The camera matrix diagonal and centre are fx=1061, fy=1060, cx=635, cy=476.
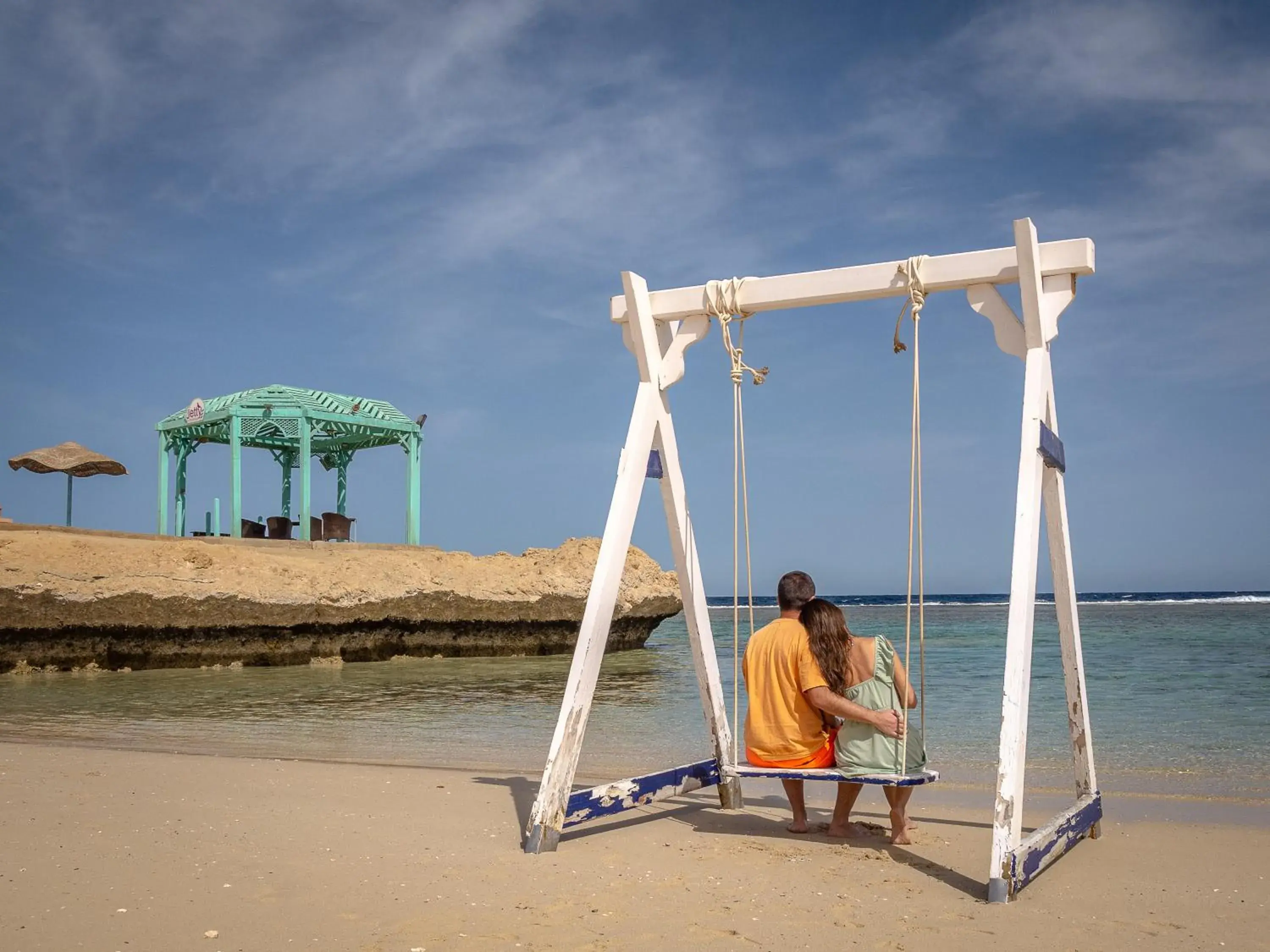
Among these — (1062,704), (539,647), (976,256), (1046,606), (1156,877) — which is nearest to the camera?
(1156,877)

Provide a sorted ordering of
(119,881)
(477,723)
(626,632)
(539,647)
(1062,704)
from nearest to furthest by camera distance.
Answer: (119,881)
(477,723)
(1062,704)
(539,647)
(626,632)

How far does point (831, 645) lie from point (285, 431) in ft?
65.7

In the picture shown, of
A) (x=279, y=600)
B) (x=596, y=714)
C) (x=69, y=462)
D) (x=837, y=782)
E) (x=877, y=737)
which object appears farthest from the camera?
(x=69, y=462)

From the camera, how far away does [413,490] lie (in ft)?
81.2

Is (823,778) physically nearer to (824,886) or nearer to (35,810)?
(824,886)

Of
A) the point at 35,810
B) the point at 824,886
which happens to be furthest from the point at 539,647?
the point at 824,886

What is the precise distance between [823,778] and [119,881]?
2915 mm

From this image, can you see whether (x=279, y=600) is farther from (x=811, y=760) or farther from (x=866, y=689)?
(x=866, y=689)

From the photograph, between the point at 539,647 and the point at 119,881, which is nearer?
the point at 119,881

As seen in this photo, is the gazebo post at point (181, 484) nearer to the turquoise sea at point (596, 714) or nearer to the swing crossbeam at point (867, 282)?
the turquoise sea at point (596, 714)

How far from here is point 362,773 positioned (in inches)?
285

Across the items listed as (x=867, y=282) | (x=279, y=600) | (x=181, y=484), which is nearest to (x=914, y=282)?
(x=867, y=282)

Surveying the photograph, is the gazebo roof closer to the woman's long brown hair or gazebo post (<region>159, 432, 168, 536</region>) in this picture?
gazebo post (<region>159, 432, 168, 536</region>)

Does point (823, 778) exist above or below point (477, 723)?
above
